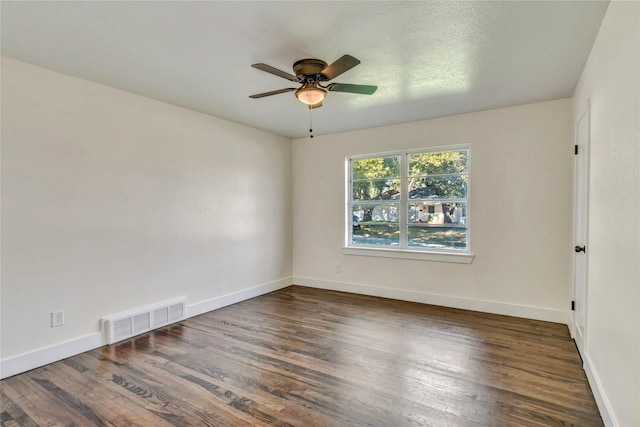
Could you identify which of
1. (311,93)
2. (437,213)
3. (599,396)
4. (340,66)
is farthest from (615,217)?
(437,213)

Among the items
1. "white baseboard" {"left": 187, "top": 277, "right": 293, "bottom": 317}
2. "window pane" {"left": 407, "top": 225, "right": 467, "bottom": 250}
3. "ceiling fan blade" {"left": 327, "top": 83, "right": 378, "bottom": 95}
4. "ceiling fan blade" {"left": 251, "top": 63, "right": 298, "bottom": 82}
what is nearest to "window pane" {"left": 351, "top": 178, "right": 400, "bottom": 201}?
"window pane" {"left": 407, "top": 225, "right": 467, "bottom": 250}

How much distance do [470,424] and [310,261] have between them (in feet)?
12.4

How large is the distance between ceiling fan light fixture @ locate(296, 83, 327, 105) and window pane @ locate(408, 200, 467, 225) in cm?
250

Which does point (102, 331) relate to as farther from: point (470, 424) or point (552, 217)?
point (552, 217)

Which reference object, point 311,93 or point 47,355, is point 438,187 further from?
point 47,355

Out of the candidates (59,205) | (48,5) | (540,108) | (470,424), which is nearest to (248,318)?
(59,205)

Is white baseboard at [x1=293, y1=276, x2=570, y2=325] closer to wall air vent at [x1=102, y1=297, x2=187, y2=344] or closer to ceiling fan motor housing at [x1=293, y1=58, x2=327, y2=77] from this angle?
wall air vent at [x1=102, y1=297, x2=187, y2=344]

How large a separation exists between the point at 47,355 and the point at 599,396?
415cm

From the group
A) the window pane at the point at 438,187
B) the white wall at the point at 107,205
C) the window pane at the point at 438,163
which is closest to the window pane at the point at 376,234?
the window pane at the point at 438,187

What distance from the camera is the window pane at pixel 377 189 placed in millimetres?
4934

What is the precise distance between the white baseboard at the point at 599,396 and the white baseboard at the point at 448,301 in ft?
4.22

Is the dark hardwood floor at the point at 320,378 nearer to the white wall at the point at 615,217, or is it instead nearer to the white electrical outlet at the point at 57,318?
the white electrical outlet at the point at 57,318

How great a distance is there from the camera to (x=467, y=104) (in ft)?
12.7

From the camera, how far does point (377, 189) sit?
5086mm
